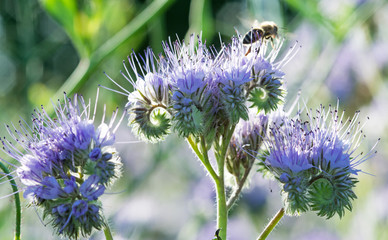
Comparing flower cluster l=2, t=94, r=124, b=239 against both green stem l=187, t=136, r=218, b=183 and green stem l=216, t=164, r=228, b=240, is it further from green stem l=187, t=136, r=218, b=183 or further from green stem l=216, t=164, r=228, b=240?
green stem l=216, t=164, r=228, b=240

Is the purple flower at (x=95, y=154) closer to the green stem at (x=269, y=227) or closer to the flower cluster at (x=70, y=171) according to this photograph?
the flower cluster at (x=70, y=171)

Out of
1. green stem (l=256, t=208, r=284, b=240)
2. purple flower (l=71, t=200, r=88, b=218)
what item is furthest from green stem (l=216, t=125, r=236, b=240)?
purple flower (l=71, t=200, r=88, b=218)

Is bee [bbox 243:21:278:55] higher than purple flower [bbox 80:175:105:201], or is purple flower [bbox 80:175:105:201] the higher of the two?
bee [bbox 243:21:278:55]

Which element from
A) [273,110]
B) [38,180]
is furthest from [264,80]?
[38,180]

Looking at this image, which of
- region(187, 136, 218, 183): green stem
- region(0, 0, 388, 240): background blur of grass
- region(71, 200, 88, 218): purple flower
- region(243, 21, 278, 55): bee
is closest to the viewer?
region(71, 200, 88, 218): purple flower

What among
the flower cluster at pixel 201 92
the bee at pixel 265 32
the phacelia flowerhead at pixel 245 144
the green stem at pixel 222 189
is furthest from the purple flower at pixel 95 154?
the bee at pixel 265 32
